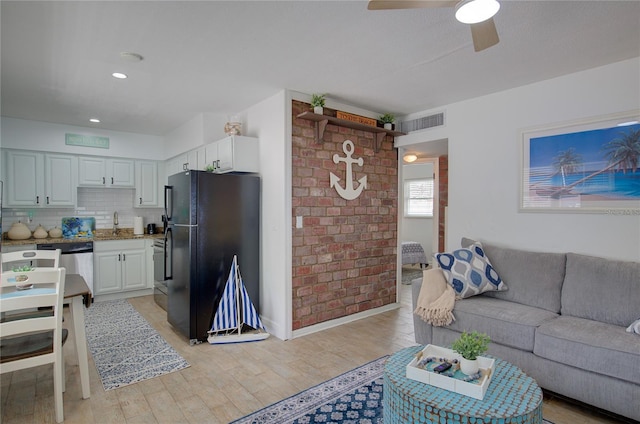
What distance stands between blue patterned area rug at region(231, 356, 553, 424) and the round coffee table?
1.57 ft

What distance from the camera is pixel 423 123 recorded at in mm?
4137

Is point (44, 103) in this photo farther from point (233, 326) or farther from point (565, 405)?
point (565, 405)

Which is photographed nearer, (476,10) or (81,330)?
(476,10)

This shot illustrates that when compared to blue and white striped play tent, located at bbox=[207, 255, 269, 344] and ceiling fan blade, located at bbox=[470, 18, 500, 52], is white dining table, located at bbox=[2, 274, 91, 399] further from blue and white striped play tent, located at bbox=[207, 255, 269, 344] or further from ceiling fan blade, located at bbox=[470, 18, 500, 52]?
ceiling fan blade, located at bbox=[470, 18, 500, 52]

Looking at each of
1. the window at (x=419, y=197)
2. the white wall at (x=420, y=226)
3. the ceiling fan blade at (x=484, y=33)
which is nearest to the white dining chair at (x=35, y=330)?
the ceiling fan blade at (x=484, y=33)

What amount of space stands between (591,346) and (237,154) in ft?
10.7

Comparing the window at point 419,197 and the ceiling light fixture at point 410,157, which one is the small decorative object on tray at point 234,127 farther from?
the window at point 419,197

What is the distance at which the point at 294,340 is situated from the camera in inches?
134

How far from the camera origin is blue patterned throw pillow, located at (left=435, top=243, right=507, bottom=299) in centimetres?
291

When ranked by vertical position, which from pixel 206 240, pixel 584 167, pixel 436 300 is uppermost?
pixel 584 167

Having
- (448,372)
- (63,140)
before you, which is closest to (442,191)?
(448,372)

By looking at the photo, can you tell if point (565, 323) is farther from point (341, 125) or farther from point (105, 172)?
point (105, 172)

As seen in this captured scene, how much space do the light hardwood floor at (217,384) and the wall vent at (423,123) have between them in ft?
7.64

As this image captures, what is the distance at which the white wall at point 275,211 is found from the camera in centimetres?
345
